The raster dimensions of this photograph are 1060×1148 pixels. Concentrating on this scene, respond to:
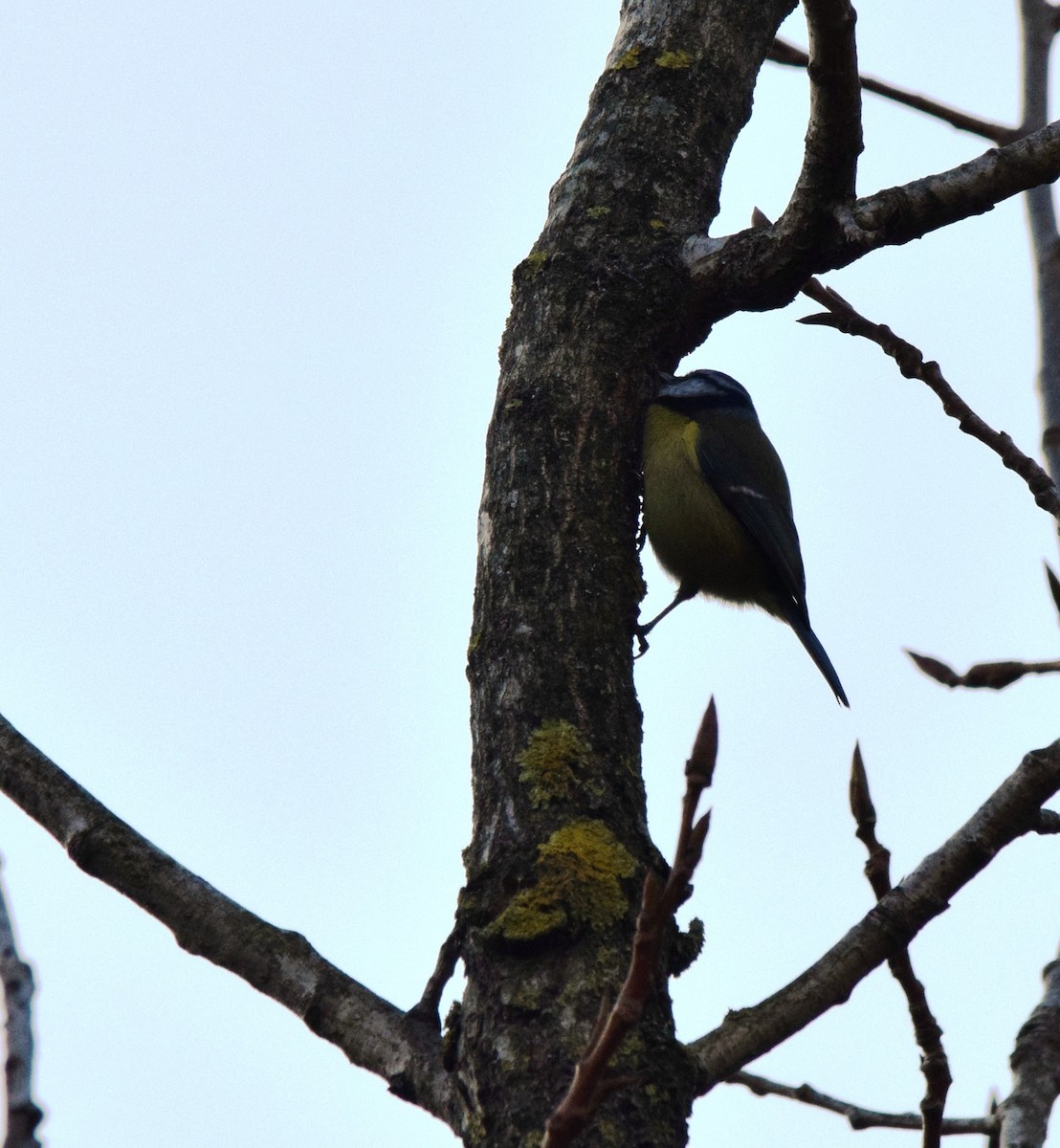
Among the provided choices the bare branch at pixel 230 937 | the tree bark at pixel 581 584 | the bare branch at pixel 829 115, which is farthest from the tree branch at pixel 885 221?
the bare branch at pixel 230 937

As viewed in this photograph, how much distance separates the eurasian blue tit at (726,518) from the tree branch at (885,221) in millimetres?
1192

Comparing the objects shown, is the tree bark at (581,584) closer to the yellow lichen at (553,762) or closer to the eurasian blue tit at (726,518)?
the yellow lichen at (553,762)

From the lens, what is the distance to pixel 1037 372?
8.26 ft

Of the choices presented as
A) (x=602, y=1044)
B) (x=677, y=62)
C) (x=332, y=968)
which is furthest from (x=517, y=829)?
(x=677, y=62)

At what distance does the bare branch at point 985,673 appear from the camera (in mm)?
1772

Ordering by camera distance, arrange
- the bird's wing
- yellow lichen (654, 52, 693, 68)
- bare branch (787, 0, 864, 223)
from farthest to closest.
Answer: the bird's wing
yellow lichen (654, 52, 693, 68)
bare branch (787, 0, 864, 223)

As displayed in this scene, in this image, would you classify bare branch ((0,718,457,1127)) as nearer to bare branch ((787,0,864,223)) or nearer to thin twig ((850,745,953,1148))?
thin twig ((850,745,953,1148))

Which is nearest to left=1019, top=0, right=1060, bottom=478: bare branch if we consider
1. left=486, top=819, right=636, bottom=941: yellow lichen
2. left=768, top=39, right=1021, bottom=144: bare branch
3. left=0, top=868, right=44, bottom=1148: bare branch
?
left=768, top=39, right=1021, bottom=144: bare branch

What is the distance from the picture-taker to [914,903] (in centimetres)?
166

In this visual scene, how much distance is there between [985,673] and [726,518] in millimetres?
2526

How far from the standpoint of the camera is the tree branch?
2371 millimetres

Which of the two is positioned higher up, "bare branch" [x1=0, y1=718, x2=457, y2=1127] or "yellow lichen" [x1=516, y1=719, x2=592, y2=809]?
"yellow lichen" [x1=516, y1=719, x2=592, y2=809]

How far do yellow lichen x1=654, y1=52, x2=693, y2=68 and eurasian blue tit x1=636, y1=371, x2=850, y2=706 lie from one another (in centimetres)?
98

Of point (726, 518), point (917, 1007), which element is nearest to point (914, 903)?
point (917, 1007)
